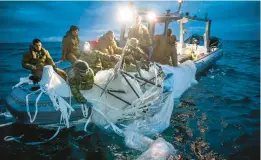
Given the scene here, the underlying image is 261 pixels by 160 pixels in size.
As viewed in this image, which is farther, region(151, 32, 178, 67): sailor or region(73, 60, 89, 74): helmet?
region(151, 32, 178, 67): sailor

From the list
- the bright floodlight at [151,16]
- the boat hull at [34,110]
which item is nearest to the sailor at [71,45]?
the boat hull at [34,110]

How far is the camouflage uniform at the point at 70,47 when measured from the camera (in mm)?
8570

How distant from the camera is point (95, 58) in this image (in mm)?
7516

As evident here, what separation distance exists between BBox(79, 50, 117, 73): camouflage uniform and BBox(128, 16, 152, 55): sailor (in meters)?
2.93

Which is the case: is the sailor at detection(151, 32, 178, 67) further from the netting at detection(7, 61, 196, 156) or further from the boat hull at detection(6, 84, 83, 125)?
the boat hull at detection(6, 84, 83, 125)

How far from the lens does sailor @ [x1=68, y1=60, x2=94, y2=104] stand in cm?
639

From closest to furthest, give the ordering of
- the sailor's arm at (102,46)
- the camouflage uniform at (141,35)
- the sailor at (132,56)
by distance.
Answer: the sailor at (132,56)
the sailor's arm at (102,46)
the camouflage uniform at (141,35)

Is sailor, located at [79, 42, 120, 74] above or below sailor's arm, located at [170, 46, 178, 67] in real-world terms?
above

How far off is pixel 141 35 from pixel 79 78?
194 inches

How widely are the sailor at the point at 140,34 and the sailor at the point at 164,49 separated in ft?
1.36

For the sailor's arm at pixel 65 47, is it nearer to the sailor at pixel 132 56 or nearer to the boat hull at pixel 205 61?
the sailor at pixel 132 56

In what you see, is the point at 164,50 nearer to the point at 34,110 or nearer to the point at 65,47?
the point at 65,47

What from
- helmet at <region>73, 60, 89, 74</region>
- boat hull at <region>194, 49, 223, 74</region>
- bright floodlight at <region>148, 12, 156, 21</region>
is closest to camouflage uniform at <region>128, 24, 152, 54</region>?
bright floodlight at <region>148, 12, 156, 21</region>

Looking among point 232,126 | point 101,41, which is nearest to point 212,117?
point 232,126
